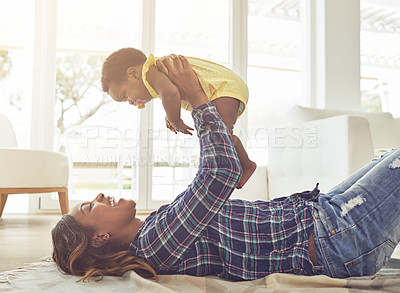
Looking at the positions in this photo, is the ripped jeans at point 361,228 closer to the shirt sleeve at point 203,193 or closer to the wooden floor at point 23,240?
the shirt sleeve at point 203,193

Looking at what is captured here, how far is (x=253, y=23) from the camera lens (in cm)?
448

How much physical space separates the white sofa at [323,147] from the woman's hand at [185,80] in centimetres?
166

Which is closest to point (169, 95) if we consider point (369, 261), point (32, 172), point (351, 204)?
point (351, 204)

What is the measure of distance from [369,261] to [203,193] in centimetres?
51

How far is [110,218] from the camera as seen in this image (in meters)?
1.20

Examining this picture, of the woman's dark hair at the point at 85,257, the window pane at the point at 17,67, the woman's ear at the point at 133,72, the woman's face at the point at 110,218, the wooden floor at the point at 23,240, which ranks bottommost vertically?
the wooden floor at the point at 23,240

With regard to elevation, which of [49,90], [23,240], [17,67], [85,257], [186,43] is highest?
[186,43]

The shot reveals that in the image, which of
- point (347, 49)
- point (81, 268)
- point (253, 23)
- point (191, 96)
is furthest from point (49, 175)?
point (347, 49)

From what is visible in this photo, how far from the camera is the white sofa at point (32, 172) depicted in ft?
10.1

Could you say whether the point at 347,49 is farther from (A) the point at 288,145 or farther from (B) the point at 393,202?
(B) the point at 393,202

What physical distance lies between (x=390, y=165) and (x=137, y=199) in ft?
10.5

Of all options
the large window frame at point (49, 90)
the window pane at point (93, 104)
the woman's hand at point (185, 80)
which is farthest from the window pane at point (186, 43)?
the woman's hand at point (185, 80)

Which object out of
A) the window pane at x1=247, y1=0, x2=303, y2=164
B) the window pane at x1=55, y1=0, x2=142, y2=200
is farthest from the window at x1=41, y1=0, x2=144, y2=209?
the window pane at x1=247, y1=0, x2=303, y2=164

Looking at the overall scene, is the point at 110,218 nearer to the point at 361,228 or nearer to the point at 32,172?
the point at 361,228
